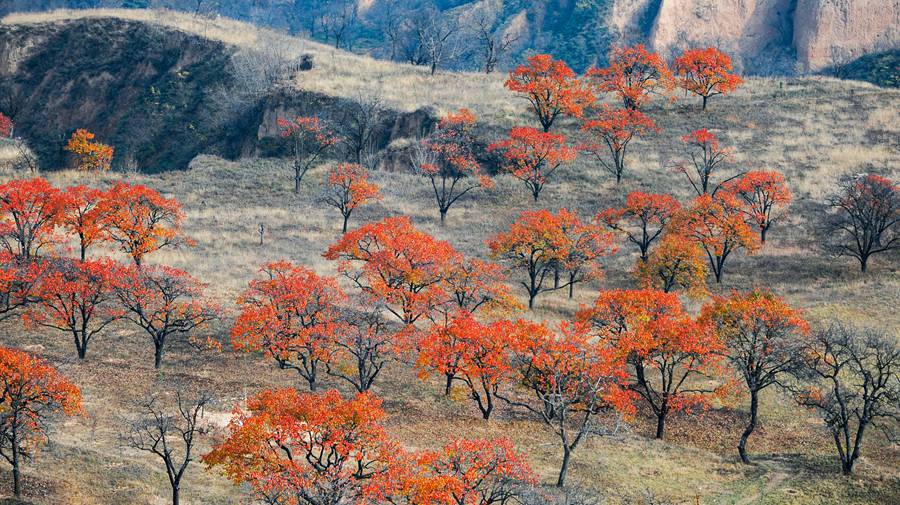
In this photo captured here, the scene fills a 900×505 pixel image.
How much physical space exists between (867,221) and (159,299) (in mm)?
55664

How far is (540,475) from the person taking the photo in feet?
148

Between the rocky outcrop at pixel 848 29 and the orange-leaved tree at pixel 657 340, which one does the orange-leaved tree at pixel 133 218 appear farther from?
the rocky outcrop at pixel 848 29

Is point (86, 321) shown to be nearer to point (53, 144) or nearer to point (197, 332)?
point (197, 332)

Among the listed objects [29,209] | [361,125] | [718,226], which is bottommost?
[29,209]

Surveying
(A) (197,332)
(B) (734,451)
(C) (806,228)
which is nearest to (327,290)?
(A) (197,332)

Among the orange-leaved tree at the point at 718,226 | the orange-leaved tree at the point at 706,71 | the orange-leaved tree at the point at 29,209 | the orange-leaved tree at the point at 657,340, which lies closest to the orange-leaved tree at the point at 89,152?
the orange-leaved tree at the point at 29,209

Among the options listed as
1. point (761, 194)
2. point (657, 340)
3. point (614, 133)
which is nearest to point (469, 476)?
point (657, 340)

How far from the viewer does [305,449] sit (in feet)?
127

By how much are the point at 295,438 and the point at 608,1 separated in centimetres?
16358

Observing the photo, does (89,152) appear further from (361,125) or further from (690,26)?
(690,26)

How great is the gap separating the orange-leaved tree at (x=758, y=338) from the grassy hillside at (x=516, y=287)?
13.0ft

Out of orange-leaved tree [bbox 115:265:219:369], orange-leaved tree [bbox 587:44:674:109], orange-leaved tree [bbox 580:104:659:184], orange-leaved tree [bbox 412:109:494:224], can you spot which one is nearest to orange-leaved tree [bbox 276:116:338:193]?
orange-leaved tree [bbox 412:109:494:224]

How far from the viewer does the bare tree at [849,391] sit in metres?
46.8

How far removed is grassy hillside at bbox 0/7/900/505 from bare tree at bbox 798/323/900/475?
1365 mm
